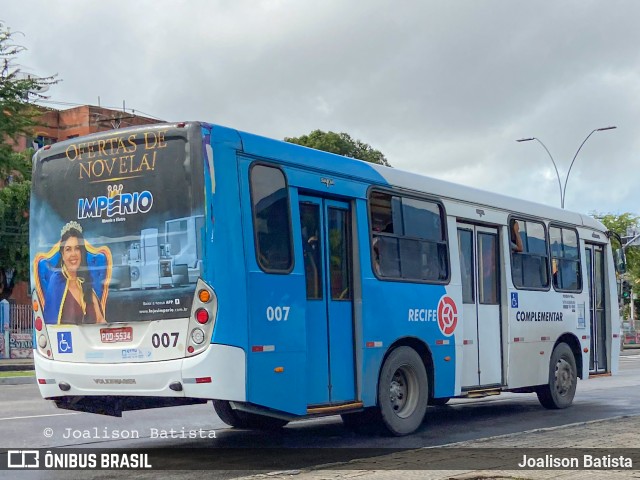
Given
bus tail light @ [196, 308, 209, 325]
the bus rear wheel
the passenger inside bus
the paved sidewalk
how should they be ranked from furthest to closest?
1. the passenger inside bus
2. the bus rear wheel
3. bus tail light @ [196, 308, 209, 325]
4. the paved sidewalk

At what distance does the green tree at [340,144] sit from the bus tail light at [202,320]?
45484 mm

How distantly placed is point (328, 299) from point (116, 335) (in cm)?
234

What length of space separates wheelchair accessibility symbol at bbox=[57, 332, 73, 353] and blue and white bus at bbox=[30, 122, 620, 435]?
0.01 m

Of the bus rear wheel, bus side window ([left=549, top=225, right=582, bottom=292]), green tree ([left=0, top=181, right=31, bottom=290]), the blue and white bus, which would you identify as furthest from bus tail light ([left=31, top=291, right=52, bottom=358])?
green tree ([left=0, top=181, right=31, bottom=290])

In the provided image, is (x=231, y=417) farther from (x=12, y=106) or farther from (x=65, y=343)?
(x=12, y=106)

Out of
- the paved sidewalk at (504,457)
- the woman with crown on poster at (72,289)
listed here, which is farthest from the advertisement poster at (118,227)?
the paved sidewalk at (504,457)

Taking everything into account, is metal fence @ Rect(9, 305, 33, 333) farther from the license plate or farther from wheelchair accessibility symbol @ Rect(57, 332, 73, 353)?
the license plate

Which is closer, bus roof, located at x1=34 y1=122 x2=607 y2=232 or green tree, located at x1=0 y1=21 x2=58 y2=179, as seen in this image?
bus roof, located at x1=34 y1=122 x2=607 y2=232

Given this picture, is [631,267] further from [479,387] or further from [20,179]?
[479,387]

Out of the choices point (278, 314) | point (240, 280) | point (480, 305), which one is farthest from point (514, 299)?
point (240, 280)

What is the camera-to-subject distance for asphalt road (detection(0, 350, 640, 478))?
1059 cm

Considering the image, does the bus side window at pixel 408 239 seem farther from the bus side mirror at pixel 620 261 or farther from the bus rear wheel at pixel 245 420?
the bus side mirror at pixel 620 261

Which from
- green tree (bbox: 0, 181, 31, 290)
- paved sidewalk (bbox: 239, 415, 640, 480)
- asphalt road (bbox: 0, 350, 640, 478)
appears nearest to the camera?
paved sidewalk (bbox: 239, 415, 640, 480)

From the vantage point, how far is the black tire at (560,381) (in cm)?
1475
